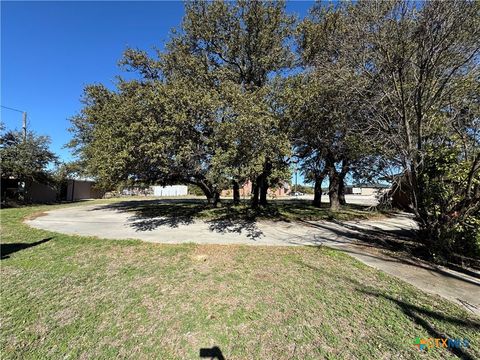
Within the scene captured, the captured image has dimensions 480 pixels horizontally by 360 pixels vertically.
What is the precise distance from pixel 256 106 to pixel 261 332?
233 inches

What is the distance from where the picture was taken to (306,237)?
8633 millimetres

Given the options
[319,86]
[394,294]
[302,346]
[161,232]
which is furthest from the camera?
[161,232]

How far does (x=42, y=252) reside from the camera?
6.57 meters

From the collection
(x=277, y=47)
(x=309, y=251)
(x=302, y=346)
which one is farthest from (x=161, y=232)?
(x=277, y=47)

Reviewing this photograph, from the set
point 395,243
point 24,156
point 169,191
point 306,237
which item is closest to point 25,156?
point 24,156

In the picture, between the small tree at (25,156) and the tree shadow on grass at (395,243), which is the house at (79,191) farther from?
the tree shadow on grass at (395,243)

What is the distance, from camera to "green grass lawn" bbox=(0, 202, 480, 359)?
293cm

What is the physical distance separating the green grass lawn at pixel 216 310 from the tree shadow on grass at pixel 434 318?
0.05 feet

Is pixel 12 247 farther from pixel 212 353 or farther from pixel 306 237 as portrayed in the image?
pixel 306 237

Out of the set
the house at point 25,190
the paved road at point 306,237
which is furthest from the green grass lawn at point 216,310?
the house at point 25,190

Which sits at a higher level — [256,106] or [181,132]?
[256,106]

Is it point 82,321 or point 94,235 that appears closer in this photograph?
point 82,321

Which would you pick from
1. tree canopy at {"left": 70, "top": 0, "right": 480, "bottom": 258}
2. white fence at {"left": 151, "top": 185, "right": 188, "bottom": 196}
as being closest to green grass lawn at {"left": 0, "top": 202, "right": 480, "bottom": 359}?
tree canopy at {"left": 70, "top": 0, "right": 480, "bottom": 258}

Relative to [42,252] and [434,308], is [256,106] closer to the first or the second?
[434,308]
